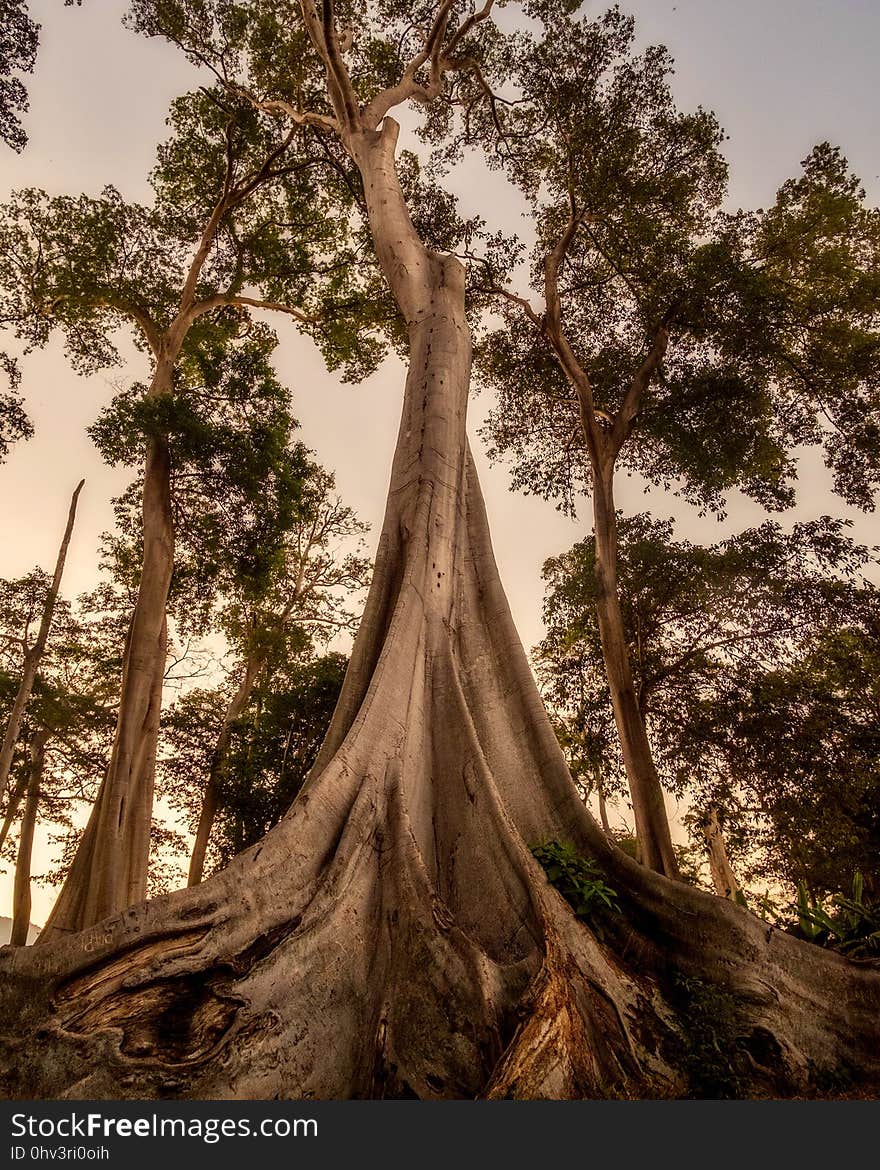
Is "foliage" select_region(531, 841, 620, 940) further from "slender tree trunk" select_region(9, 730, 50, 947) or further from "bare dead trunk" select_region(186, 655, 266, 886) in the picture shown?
"slender tree trunk" select_region(9, 730, 50, 947)

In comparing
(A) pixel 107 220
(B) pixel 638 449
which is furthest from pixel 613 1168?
(A) pixel 107 220

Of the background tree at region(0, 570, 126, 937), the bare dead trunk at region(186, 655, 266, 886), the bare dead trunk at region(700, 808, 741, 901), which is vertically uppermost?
the background tree at region(0, 570, 126, 937)

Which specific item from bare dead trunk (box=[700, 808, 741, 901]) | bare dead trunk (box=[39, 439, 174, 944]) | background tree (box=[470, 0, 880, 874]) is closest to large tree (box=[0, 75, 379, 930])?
bare dead trunk (box=[39, 439, 174, 944])

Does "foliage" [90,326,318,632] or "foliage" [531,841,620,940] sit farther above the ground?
"foliage" [90,326,318,632]

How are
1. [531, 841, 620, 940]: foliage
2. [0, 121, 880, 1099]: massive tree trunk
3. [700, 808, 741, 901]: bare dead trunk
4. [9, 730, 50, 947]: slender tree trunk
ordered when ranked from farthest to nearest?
[9, 730, 50, 947]: slender tree trunk < [700, 808, 741, 901]: bare dead trunk < [531, 841, 620, 940]: foliage < [0, 121, 880, 1099]: massive tree trunk

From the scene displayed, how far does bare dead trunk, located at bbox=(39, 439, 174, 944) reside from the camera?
694 centimetres

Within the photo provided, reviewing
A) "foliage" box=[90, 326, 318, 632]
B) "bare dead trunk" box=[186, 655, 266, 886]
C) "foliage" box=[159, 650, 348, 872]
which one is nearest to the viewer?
"foliage" box=[90, 326, 318, 632]

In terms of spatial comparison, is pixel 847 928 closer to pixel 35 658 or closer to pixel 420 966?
pixel 420 966

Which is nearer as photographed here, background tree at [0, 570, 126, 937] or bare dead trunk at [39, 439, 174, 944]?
bare dead trunk at [39, 439, 174, 944]

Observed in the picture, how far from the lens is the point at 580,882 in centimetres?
325

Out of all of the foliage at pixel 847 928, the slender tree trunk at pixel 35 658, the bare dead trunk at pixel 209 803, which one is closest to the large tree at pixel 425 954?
the foliage at pixel 847 928

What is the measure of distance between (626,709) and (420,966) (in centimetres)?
616

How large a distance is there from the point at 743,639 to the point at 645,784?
3394mm

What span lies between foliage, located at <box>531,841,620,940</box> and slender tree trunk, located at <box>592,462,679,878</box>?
449cm
